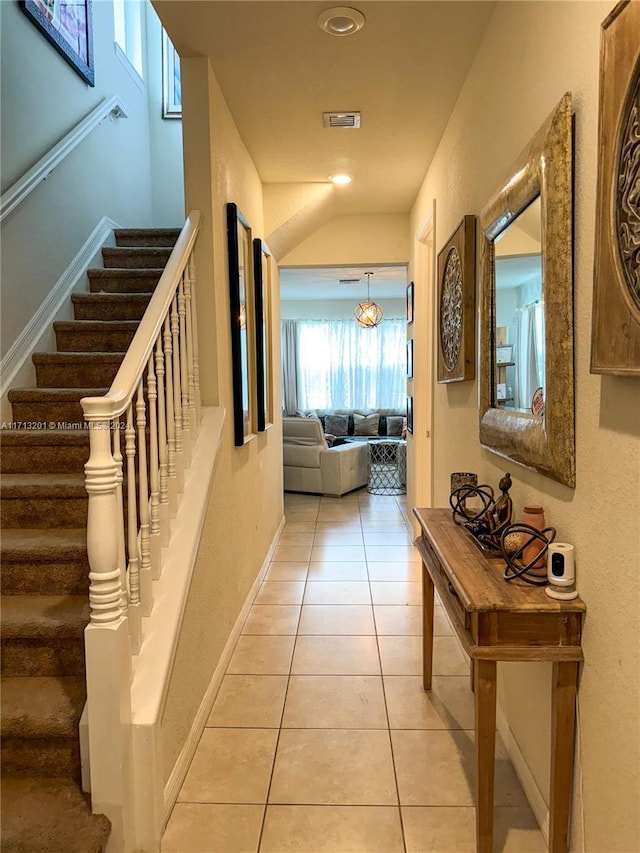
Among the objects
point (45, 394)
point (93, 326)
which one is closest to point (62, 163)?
→ point (93, 326)

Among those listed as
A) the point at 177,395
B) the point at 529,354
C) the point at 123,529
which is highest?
the point at 529,354

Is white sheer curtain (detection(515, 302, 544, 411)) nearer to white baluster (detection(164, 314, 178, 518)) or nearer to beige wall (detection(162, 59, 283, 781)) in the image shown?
white baluster (detection(164, 314, 178, 518))

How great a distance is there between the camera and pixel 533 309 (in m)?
1.54

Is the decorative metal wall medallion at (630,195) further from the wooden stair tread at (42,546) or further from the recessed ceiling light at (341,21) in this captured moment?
the wooden stair tread at (42,546)

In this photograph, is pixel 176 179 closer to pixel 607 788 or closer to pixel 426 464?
pixel 426 464

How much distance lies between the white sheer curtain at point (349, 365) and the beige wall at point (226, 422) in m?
6.97

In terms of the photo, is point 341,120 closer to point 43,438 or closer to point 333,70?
point 333,70

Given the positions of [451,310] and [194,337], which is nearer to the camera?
[194,337]

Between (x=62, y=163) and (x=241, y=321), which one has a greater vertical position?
(x=62, y=163)

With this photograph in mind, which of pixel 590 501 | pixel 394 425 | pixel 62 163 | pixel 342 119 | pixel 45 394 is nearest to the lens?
pixel 590 501

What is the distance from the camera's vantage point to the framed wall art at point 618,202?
0.96 metres

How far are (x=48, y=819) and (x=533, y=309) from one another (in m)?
1.94

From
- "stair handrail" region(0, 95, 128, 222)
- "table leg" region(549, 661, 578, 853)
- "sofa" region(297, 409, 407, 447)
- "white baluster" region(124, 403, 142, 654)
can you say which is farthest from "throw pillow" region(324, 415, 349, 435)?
"table leg" region(549, 661, 578, 853)

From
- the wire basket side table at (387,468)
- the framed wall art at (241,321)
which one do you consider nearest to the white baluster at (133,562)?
the framed wall art at (241,321)
